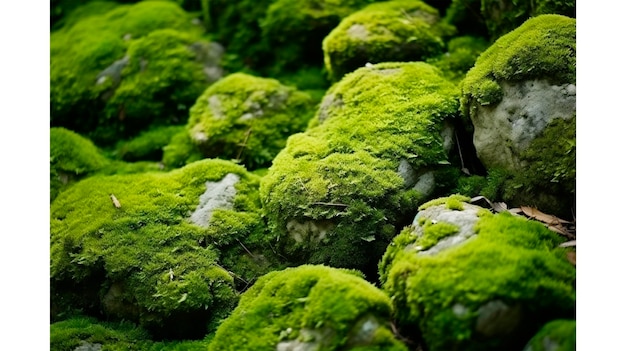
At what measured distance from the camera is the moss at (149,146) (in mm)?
6703

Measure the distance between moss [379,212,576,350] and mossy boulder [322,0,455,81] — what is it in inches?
117

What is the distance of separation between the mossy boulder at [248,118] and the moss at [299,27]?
0.94 m

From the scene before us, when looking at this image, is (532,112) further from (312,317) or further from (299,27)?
(299,27)

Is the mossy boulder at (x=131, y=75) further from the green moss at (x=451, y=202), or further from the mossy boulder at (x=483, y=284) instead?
the mossy boulder at (x=483, y=284)

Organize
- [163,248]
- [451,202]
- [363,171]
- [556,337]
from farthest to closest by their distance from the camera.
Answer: [163,248] → [363,171] → [451,202] → [556,337]

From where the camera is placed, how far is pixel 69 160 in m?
→ 6.20

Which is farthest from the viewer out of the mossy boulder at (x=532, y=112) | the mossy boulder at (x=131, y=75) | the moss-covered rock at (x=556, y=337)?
the mossy boulder at (x=131, y=75)

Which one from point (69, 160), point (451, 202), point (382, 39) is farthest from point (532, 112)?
point (69, 160)

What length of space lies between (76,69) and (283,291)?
558cm

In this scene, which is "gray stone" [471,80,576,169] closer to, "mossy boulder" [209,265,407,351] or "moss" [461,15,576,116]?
"moss" [461,15,576,116]

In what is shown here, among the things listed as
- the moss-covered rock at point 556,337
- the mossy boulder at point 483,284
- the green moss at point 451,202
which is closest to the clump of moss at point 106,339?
A: the mossy boulder at point 483,284

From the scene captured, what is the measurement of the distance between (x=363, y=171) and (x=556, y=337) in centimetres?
200

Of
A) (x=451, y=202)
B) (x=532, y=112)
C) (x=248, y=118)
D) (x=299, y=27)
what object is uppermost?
(x=532, y=112)

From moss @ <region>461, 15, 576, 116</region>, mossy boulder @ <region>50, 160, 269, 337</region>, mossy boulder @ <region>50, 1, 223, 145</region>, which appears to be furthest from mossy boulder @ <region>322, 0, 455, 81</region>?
mossy boulder @ <region>50, 1, 223, 145</region>
